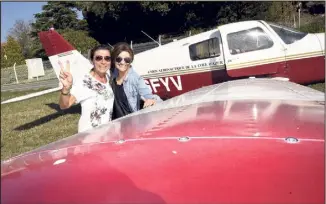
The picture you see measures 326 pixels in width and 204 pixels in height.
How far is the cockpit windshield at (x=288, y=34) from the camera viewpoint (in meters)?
6.20

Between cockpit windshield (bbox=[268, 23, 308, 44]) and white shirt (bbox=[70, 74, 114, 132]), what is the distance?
189 inches

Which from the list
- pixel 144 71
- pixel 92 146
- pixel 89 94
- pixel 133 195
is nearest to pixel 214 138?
pixel 92 146

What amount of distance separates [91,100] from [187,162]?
1248 mm

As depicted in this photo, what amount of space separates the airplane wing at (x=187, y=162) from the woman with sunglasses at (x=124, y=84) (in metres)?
0.61

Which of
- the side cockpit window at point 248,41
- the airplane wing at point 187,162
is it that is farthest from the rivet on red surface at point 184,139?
the side cockpit window at point 248,41

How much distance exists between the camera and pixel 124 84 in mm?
2586

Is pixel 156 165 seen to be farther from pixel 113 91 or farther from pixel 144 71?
pixel 144 71

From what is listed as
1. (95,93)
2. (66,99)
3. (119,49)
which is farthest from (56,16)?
(119,49)

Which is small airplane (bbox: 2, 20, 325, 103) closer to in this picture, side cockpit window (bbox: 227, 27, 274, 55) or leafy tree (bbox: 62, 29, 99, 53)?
side cockpit window (bbox: 227, 27, 274, 55)

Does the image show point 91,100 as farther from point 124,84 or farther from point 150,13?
point 150,13

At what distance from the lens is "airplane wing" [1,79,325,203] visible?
0.84 m

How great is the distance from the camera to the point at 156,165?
3.63 feet

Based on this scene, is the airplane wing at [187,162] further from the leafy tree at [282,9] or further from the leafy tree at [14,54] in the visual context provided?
the leafy tree at [282,9]

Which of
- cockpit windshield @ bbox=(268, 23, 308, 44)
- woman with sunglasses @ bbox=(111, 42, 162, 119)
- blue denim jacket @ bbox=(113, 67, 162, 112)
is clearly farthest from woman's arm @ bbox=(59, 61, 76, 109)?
cockpit windshield @ bbox=(268, 23, 308, 44)
